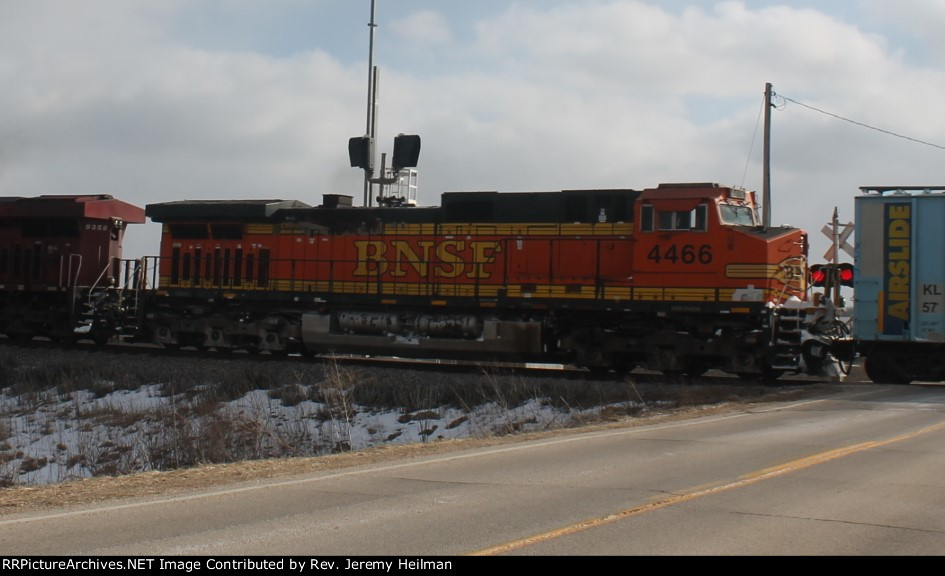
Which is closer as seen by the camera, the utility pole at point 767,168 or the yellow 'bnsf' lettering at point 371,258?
the yellow 'bnsf' lettering at point 371,258

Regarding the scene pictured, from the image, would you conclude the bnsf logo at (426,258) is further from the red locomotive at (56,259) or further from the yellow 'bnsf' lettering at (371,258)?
the red locomotive at (56,259)

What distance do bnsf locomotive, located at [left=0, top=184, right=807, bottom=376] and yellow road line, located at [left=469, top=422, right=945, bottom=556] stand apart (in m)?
7.48

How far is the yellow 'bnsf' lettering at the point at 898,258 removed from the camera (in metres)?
20.5

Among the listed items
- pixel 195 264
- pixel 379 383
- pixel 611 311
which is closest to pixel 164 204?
pixel 195 264

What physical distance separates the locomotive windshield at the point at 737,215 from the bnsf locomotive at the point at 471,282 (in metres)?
0.05

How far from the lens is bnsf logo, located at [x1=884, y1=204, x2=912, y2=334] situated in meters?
20.4

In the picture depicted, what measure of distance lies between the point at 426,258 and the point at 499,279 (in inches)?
75.5

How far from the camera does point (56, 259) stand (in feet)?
88.0

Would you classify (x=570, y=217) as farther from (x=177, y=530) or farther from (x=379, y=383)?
(x=177, y=530)

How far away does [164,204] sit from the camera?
25531 millimetres

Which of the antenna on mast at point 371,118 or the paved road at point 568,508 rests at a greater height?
the antenna on mast at point 371,118

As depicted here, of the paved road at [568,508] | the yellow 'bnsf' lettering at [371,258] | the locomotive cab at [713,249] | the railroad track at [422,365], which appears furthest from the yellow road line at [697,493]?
the yellow 'bnsf' lettering at [371,258]

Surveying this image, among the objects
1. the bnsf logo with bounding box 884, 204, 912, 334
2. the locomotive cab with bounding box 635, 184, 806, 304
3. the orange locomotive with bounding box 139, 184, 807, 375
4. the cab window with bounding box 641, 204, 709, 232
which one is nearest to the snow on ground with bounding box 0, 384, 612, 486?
the orange locomotive with bounding box 139, 184, 807, 375

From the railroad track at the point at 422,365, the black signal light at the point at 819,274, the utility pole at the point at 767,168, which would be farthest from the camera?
the utility pole at the point at 767,168
